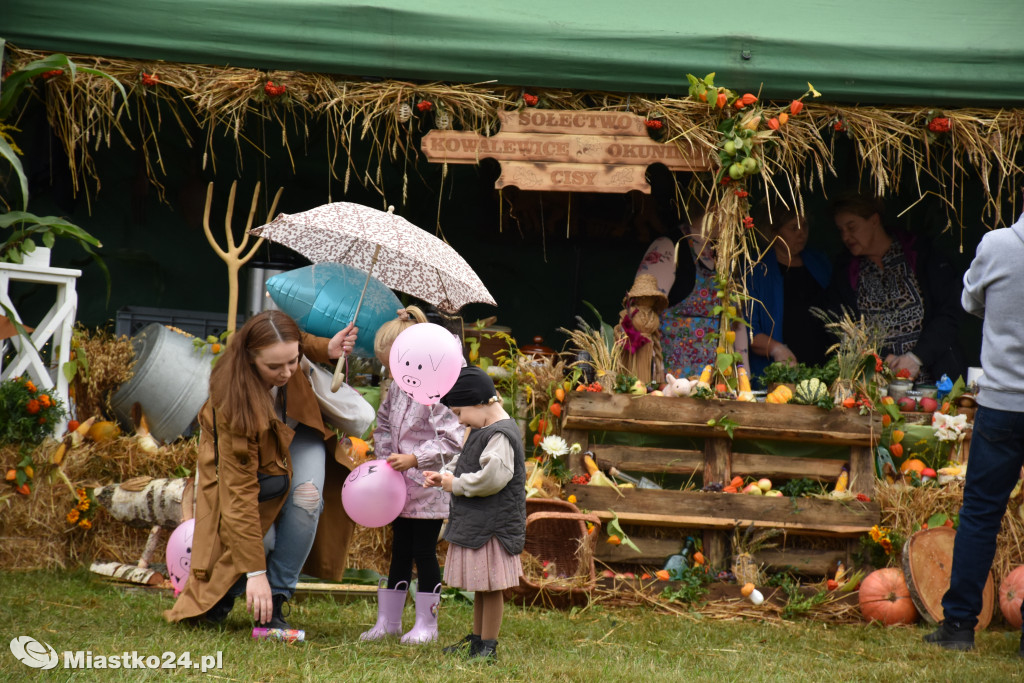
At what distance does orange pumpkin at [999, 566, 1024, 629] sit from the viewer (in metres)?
4.52

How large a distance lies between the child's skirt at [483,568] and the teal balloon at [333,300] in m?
1.18

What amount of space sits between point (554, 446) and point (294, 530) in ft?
5.46

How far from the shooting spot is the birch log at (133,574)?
15.7ft

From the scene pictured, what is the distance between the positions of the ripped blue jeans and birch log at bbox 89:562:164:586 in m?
Answer: 1.22

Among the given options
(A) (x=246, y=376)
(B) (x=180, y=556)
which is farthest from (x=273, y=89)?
(B) (x=180, y=556)

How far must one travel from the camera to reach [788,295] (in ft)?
22.6

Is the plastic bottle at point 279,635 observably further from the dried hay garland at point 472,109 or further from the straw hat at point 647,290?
the straw hat at point 647,290

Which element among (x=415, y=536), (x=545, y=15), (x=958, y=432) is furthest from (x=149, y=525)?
(x=958, y=432)

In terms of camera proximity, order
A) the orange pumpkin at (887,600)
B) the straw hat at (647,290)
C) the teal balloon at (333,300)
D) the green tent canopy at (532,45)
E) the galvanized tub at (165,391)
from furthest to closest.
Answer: the straw hat at (647,290)
the galvanized tub at (165,391)
the green tent canopy at (532,45)
the orange pumpkin at (887,600)
the teal balloon at (333,300)

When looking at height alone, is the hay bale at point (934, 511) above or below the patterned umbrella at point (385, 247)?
below

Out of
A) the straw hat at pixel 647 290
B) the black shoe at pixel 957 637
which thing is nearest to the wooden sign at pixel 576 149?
the straw hat at pixel 647 290

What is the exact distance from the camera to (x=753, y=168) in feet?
17.0

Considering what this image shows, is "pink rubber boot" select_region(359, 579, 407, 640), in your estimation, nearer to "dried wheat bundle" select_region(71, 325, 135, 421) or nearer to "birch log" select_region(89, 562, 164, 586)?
"birch log" select_region(89, 562, 164, 586)

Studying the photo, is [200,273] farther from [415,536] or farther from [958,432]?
[958,432]
